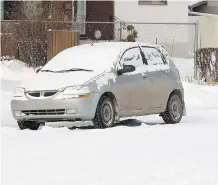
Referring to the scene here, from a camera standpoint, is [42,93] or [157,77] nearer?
[42,93]

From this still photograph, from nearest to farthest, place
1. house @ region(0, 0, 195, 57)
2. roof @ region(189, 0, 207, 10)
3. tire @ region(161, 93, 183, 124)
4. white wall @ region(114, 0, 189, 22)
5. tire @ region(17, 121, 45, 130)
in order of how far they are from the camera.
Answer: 1. tire @ region(17, 121, 45, 130)
2. tire @ region(161, 93, 183, 124)
3. house @ region(0, 0, 195, 57)
4. white wall @ region(114, 0, 189, 22)
5. roof @ region(189, 0, 207, 10)

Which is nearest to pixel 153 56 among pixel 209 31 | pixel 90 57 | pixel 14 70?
pixel 90 57

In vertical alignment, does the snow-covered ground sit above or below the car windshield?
below

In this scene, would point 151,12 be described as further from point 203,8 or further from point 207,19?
point 207,19

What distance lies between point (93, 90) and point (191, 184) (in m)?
5.10

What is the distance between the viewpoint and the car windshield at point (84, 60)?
490 inches

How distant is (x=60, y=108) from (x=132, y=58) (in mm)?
2122

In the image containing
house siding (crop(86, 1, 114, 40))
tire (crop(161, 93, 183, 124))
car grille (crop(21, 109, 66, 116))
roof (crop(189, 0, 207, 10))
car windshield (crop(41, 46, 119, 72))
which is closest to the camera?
car grille (crop(21, 109, 66, 116))

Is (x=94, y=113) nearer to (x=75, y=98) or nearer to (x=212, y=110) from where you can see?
(x=75, y=98)

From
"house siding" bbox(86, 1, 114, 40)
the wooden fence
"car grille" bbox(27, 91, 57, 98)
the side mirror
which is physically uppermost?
"house siding" bbox(86, 1, 114, 40)

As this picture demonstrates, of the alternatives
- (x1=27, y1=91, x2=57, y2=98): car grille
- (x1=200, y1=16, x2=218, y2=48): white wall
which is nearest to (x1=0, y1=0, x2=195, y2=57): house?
(x1=200, y1=16, x2=218, y2=48): white wall

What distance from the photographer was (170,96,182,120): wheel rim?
13.7m

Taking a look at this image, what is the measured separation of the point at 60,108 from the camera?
Result: 11.6 metres

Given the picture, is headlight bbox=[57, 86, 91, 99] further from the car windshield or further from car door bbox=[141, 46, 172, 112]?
car door bbox=[141, 46, 172, 112]
